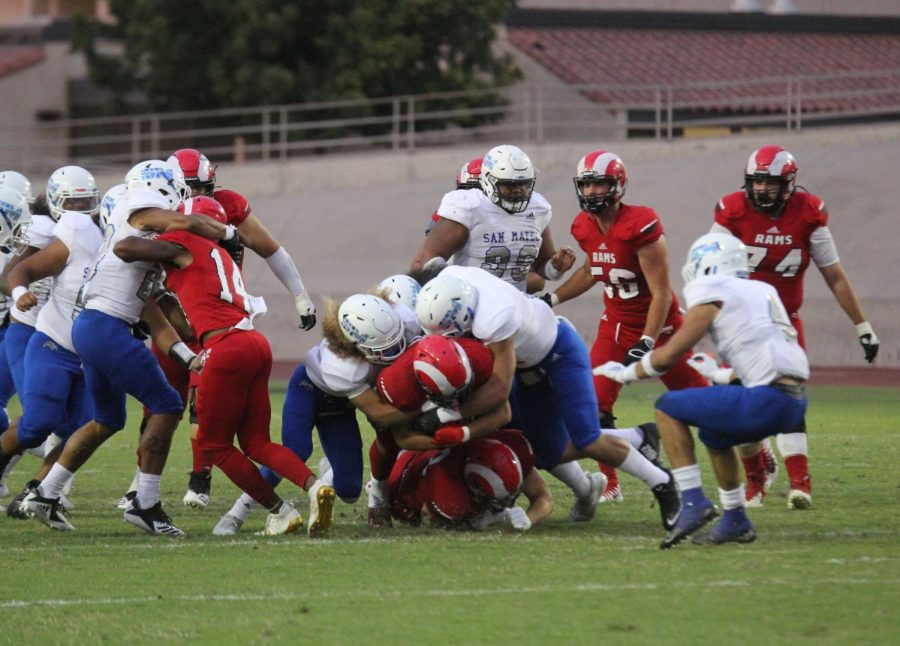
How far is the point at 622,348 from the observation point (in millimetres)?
9000

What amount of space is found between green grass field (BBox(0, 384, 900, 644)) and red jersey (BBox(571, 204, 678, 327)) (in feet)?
3.56

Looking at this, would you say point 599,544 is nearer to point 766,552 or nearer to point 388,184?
point 766,552

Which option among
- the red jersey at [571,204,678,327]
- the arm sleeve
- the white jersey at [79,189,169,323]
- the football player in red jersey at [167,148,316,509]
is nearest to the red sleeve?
the football player in red jersey at [167,148,316,509]

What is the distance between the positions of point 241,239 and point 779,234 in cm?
294

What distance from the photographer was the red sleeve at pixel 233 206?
30.2ft

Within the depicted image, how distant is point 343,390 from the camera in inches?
296

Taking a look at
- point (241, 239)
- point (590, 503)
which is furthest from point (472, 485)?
point (241, 239)

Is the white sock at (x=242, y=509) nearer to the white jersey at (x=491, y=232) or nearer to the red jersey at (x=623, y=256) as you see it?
the white jersey at (x=491, y=232)

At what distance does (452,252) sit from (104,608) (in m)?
3.37

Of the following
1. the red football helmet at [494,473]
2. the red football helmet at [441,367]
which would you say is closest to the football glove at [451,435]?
the red football helmet at [441,367]

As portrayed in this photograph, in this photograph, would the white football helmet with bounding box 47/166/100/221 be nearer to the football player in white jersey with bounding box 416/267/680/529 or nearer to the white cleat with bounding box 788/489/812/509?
the football player in white jersey with bounding box 416/267/680/529

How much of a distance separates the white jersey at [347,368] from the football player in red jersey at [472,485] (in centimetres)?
54

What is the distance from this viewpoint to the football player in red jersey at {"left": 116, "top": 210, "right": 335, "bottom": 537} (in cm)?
746

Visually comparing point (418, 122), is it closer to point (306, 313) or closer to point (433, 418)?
point (306, 313)
